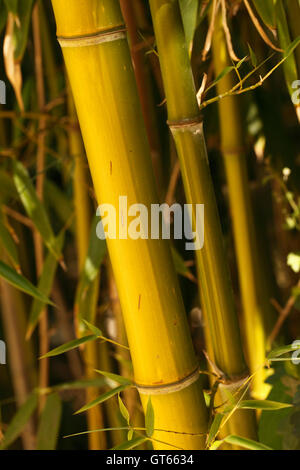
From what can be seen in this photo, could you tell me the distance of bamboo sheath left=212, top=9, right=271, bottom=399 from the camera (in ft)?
2.17

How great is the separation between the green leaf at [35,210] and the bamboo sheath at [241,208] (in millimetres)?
226

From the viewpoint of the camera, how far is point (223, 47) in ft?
2.16

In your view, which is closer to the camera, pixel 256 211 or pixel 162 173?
pixel 162 173

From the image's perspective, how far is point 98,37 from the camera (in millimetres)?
469


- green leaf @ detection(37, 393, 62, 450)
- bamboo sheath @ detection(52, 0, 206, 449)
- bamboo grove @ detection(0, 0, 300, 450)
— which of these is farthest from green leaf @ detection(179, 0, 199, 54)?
green leaf @ detection(37, 393, 62, 450)

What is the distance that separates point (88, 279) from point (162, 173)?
204mm

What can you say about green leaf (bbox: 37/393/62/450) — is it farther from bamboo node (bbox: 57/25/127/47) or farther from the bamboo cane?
bamboo node (bbox: 57/25/127/47)

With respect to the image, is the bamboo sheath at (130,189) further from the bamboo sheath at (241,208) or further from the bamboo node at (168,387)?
the bamboo sheath at (241,208)

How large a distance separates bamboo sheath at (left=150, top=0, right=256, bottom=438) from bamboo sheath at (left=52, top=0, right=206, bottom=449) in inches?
1.1

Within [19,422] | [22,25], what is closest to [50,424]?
[19,422]

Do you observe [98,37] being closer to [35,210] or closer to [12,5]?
[12,5]

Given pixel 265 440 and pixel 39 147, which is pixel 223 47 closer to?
pixel 39 147
